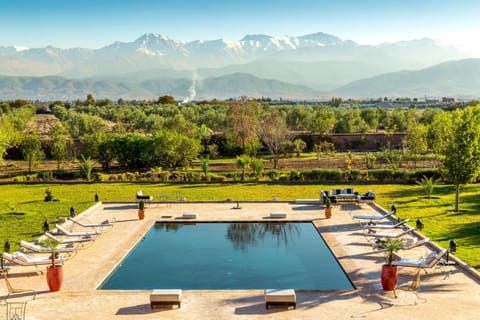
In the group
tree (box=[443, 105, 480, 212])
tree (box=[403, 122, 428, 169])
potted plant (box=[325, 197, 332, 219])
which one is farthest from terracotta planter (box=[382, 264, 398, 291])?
tree (box=[403, 122, 428, 169])

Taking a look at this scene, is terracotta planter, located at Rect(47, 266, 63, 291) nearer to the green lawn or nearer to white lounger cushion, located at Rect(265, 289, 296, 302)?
the green lawn

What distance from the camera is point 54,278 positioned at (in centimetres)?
1198

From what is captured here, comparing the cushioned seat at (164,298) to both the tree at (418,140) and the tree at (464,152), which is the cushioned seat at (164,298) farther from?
the tree at (418,140)

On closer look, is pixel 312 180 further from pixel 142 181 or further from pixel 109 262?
pixel 109 262

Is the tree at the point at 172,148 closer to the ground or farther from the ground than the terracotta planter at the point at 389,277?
farther from the ground

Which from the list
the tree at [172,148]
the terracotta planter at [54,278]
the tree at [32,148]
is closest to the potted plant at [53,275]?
the terracotta planter at [54,278]

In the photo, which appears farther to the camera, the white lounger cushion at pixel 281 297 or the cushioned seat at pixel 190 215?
the cushioned seat at pixel 190 215

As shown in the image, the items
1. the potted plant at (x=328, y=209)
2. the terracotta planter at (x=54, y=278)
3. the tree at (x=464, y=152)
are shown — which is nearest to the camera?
the terracotta planter at (x=54, y=278)

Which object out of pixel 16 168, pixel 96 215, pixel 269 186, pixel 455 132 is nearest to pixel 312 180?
pixel 269 186

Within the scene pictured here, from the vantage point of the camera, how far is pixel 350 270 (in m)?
13.3

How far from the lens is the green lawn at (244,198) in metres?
17.4

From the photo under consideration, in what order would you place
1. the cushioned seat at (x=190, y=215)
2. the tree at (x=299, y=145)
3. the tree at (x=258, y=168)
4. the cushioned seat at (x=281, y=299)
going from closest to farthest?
the cushioned seat at (x=281, y=299) → the cushioned seat at (x=190, y=215) → the tree at (x=258, y=168) → the tree at (x=299, y=145)

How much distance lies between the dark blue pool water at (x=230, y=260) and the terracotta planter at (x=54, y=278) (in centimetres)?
118

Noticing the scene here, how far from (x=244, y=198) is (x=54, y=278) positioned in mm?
13491
